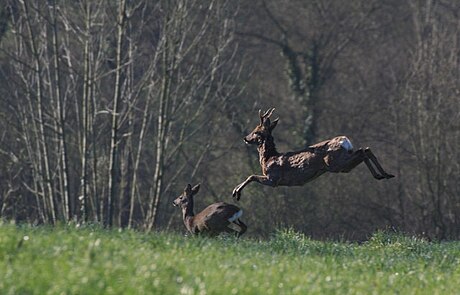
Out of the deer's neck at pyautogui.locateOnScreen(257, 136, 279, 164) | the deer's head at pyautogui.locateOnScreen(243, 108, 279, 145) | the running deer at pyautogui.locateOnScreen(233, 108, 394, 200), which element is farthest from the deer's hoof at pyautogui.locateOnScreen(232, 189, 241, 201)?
the deer's head at pyautogui.locateOnScreen(243, 108, 279, 145)

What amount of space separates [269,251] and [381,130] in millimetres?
20770

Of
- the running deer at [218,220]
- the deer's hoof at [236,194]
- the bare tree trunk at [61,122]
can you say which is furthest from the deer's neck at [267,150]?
the bare tree trunk at [61,122]

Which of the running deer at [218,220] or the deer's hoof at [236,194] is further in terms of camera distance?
the deer's hoof at [236,194]

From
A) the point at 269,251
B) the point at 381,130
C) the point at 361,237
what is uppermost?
the point at 269,251

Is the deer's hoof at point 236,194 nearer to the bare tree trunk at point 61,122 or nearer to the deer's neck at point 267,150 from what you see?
the deer's neck at point 267,150

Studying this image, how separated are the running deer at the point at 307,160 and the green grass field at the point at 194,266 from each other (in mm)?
1209

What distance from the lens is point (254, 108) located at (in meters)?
31.8

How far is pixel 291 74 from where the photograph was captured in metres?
33.1

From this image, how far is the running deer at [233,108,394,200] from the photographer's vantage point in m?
13.8

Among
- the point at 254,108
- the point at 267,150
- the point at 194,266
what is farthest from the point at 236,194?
the point at 254,108

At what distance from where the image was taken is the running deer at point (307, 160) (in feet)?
45.3

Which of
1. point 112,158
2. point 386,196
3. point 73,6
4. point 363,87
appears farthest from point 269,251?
point 363,87

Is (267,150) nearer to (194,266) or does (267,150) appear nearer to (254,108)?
(194,266)

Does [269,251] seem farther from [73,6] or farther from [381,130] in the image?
[381,130]
